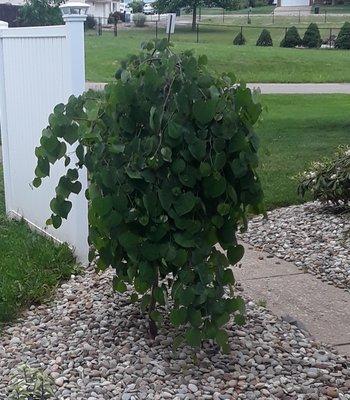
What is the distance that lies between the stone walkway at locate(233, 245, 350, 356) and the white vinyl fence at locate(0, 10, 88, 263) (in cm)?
128

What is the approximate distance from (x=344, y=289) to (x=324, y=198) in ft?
5.49

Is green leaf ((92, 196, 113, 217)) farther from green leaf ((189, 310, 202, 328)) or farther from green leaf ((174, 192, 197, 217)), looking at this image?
green leaf ((189, 310, 202, 328))

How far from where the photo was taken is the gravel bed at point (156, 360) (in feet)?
11.7

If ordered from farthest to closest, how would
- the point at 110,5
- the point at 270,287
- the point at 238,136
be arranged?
1. the point at 110,5
2. the point at 270,287
3. the point at 238,136

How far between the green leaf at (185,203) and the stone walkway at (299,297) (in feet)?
4.09

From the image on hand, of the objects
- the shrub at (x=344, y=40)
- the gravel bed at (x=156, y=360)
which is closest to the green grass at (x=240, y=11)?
A: the shrub at (x=344, y=40)

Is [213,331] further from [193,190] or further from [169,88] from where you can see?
[169,88]

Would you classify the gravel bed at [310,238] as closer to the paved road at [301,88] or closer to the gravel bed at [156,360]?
the gravel bed at [156,360]

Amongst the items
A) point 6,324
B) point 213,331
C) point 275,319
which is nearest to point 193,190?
point 213,331

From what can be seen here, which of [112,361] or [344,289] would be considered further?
[344,289]

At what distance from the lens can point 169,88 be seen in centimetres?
345

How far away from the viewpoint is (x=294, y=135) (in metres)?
12.2

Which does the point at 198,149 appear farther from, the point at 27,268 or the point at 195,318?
the point at 27,268

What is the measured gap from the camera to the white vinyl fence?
5.25 meters
